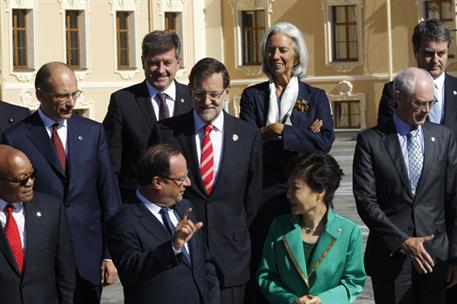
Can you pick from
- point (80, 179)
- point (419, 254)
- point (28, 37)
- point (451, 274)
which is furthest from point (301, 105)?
point (28, 37)

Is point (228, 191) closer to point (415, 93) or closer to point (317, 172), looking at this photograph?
point (317, 172)

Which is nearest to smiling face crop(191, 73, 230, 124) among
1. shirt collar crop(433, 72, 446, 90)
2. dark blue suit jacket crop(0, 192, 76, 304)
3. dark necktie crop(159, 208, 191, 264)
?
dark necktie crop(159, 208, 191, 264)

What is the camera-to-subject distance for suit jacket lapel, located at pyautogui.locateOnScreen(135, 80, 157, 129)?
8531 mm

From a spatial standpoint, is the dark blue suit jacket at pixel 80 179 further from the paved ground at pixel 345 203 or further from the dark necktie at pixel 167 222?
the paved ground at pixel 345 203

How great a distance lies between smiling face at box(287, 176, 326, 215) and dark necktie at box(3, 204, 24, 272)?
4.62 ft

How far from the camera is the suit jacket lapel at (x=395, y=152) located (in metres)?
7.96

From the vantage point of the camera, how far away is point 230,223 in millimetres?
7875

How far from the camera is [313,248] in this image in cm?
751

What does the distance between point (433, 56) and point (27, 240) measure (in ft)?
9.07

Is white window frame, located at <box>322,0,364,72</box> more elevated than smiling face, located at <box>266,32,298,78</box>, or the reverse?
white window frame, located at <box>322,0,364,72</box>

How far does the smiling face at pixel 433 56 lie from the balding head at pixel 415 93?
2.17 ft

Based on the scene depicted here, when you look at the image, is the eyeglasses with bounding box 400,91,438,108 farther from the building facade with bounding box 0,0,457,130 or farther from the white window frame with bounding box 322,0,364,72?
the white window frame with bounding box 322,0,364,72

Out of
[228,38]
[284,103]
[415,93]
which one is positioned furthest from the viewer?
[228,38]

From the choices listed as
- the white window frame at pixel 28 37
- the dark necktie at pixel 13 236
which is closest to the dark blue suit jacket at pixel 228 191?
the dark necktie at pixel 13 236
